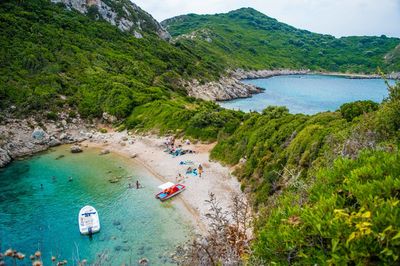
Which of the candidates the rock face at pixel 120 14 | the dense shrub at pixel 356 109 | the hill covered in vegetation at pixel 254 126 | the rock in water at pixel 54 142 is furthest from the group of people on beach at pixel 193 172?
the rock face at pixel 120 14

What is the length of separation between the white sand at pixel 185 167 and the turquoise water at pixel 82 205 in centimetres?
150

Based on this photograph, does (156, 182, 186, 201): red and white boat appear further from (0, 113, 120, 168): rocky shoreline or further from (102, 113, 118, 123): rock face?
(102, 113, 118, 123): rock face

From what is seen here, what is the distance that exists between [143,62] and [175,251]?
213ft

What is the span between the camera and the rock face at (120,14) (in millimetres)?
96062

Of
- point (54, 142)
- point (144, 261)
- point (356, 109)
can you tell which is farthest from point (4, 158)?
point (356, 109)

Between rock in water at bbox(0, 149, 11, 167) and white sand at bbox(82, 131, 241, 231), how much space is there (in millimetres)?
10188

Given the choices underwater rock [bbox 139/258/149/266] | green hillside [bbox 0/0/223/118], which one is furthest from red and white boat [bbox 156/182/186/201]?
green hillside [bbox 0/0/223/118]

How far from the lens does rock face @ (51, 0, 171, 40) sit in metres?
96.1

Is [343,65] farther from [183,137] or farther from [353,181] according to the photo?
[353,181]

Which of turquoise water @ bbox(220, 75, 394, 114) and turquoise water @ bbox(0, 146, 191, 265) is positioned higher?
turquoise water @ bbox(220, 75, 394, 114)

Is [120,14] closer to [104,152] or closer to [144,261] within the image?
[104,152]

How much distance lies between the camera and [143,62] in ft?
261

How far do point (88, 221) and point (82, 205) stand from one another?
14.7 feet

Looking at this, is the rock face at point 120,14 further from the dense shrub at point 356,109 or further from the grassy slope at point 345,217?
the grassy slope at point 345,217
